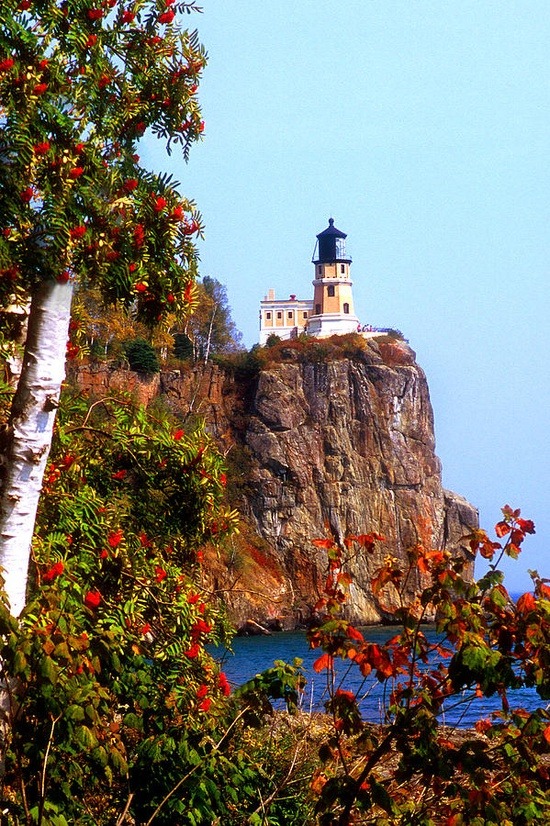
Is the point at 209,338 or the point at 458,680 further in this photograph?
the point at 209,338

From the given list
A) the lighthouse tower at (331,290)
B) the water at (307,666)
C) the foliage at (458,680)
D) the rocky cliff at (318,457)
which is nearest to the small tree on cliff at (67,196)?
the foliage at (458,680)

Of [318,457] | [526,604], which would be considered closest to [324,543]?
[526,604]

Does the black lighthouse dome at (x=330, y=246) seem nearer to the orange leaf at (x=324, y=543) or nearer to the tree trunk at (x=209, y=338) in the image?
the tree trunk at (x=209, y=338)

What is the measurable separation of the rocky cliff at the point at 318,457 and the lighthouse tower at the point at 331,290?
46.6 feet

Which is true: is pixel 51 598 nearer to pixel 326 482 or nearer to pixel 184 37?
pixel 184 37

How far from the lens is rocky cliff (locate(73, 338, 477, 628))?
236ft

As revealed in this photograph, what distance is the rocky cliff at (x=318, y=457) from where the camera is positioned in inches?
2827

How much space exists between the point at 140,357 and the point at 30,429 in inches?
2595

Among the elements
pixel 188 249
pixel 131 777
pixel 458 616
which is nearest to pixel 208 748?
pixel 131 777

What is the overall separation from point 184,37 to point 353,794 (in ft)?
17.0

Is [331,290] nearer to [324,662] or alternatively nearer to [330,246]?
[330,246]

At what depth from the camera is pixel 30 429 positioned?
6.20 metres

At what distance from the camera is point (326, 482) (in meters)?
73.9

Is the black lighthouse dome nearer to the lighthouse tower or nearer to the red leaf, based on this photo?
the lighthouse tower
